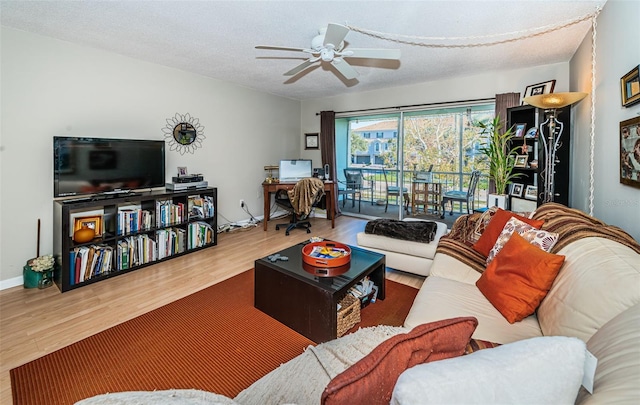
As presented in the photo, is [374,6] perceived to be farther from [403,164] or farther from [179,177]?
[403,164]

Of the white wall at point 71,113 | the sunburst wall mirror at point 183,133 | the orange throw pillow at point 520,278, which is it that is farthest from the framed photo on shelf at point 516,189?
the sunburst wall mirror at point 183,133

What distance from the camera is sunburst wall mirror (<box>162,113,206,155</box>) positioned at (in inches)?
153

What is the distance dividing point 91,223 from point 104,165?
0.61 m

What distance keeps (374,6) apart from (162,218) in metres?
3.05

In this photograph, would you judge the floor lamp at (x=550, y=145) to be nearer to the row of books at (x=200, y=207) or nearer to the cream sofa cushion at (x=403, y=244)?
the cream sofa cushion at (x=403, y=244)

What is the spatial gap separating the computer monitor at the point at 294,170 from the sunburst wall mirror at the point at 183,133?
1431 mm

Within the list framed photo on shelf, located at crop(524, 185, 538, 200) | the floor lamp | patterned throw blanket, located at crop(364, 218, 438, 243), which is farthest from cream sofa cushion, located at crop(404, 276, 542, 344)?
framed photo on shelf, located at crop(524, 185, 538, 200)

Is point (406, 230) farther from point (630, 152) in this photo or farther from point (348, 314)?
point (630, 152)

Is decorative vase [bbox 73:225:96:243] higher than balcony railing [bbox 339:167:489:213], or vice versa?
balcony railing [bbox 339:167:489:213]

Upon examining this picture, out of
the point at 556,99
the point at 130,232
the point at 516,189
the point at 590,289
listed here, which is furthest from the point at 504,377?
the point at 516,189

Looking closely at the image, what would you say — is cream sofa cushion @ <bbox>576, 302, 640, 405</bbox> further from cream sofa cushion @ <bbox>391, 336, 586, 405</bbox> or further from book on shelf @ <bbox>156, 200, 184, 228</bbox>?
book on shelf @ <bbox>156, 200, 184, 228</bbox>

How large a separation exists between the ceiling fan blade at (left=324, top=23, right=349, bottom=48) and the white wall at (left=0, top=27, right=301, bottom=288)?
8.18 feet

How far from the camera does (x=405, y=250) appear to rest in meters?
2.79

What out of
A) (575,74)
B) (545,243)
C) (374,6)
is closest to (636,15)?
(545,243)
